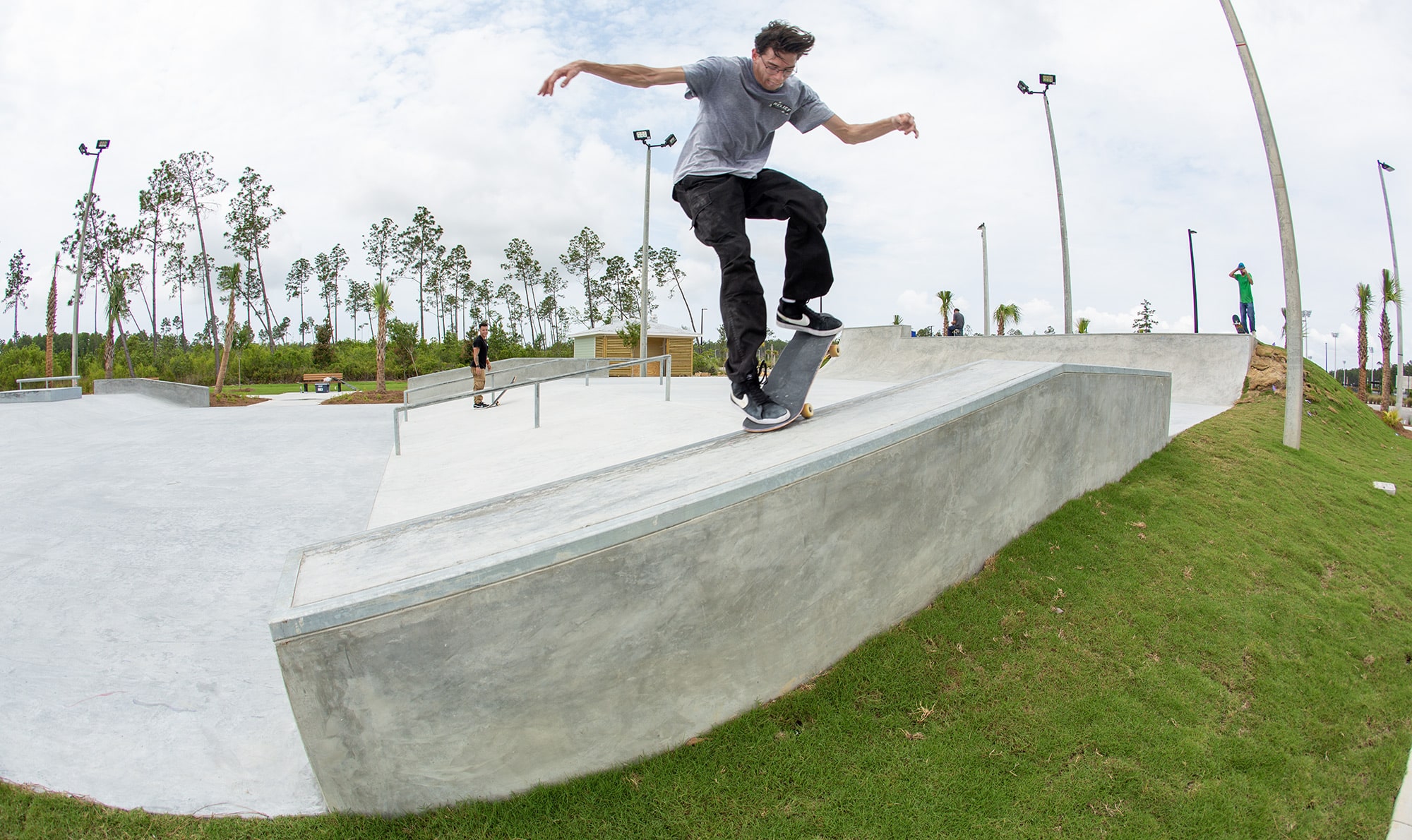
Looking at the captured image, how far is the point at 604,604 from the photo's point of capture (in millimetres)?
2320

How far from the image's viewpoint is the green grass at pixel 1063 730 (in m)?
Result: 2.30

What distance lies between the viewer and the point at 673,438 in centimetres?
788

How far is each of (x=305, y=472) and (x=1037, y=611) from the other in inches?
306

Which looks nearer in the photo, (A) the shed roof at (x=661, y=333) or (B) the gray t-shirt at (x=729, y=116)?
(B) the gray t-shirt at (x=729, y=116)

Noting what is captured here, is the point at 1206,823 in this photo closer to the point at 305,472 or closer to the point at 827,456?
the point at 827,456

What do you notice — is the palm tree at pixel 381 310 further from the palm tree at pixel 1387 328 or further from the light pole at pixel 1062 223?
the palm tree at pixel 1387 328

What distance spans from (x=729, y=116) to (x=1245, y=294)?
15775 millimetres

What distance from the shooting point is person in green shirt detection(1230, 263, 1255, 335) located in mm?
14492

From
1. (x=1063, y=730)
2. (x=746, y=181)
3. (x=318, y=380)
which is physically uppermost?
(x=746, y=181)

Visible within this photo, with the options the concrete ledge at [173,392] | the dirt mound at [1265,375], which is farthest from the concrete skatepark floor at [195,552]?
the concrete ledge at [173,392]

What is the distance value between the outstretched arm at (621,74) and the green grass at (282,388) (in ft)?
97.5

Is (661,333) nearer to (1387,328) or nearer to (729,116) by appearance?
(729,116)

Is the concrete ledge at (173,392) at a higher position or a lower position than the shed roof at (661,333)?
lower

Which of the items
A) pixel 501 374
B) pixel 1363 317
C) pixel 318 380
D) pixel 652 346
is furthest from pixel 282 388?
pixel 1363 317
